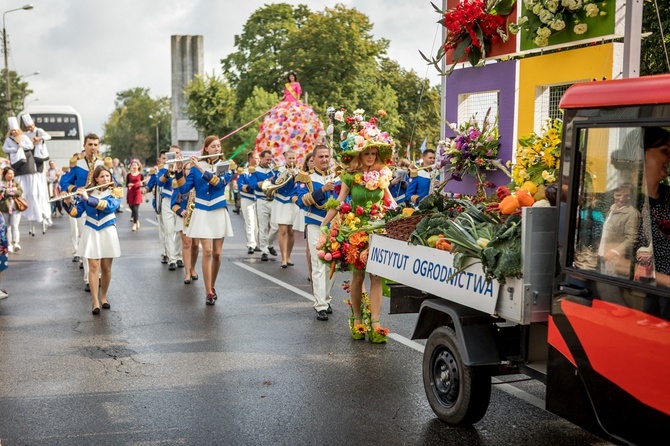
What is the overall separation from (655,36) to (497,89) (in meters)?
2.93

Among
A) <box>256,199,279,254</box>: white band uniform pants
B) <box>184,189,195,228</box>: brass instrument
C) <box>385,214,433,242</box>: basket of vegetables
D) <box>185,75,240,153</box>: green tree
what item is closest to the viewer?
<box>385,214,433,242</box>: basket of vegetables

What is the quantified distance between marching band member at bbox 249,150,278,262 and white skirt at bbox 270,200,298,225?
3.43ft

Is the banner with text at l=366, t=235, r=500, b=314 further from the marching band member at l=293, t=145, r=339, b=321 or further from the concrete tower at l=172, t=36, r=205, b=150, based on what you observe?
the concrete tower at l=172, t=36, r=205, b=150

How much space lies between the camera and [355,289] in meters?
8.30

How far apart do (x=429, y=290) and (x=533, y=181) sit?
1046mm

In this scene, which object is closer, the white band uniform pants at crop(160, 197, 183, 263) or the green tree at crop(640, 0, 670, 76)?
the green tree at crop(640, 0, 670, 76)

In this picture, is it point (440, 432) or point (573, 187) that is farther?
point (440, 432)

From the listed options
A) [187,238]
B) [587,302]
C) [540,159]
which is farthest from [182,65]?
[587,302]

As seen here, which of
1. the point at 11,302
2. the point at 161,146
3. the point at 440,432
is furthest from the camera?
the point at 161,146

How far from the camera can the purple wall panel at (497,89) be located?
8281 millimetres

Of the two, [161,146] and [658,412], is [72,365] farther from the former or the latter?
[161,146]

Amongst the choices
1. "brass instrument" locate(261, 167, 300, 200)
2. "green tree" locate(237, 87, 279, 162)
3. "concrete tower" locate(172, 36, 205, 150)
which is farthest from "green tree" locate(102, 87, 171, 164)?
"brass instrument" locate(261, 167, 300, 200)

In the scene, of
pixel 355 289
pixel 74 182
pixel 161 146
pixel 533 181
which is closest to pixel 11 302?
pixel 74 182

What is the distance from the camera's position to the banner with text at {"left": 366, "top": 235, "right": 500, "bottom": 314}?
527 centimetres
